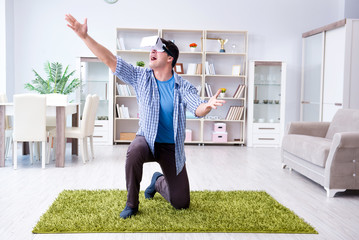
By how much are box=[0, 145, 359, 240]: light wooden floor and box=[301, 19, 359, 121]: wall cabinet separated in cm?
120

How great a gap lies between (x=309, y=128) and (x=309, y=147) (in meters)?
0.85

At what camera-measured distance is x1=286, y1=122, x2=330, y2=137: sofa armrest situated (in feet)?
16.0

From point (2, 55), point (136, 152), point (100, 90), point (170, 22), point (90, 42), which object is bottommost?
point (136, 152)

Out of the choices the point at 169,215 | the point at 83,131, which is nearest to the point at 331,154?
the point at 169,215

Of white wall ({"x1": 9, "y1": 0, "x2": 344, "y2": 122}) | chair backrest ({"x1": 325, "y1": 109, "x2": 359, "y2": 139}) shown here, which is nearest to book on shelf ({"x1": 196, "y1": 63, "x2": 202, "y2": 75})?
white wall ({"x1": 9, "y1": 0, "x2": 344, "y2": 122})

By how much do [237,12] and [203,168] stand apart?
367cm

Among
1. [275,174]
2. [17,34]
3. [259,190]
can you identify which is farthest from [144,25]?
[259,190]

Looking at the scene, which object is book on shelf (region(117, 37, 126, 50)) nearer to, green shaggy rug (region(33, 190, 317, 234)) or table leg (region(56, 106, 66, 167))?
table leg (region(56, 106, 66, 167))

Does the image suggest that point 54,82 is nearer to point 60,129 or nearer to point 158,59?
point 60,129

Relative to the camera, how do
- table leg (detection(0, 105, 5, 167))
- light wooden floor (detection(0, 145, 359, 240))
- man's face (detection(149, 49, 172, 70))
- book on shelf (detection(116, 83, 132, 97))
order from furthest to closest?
1. book on shelf (detection(116, 83, 132, 97))
2. table leg (detection(0, 105, 5, 167))
3. man's face (detection(149, 49, 172, 70))
4. light wooden floor (detection(0, 145, 359, 240))

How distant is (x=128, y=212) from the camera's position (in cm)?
279

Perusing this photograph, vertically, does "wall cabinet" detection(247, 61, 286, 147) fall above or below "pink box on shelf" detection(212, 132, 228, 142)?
above

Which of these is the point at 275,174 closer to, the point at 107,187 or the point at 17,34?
the point at 107,187

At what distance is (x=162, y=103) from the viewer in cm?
285
